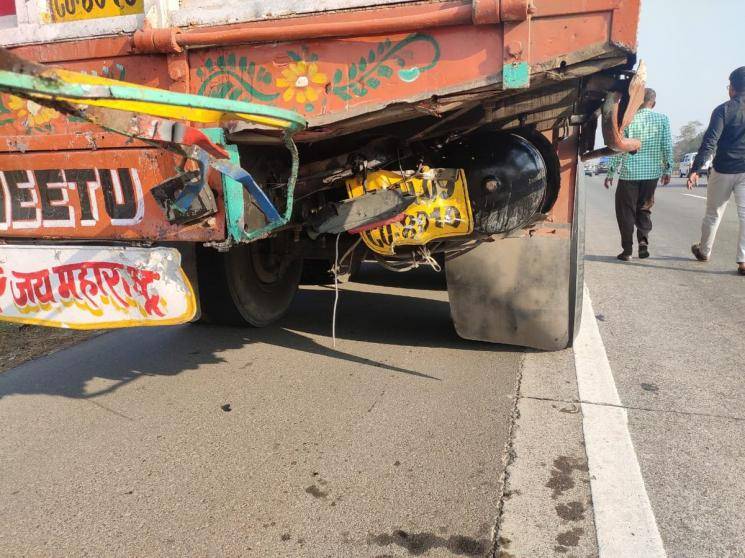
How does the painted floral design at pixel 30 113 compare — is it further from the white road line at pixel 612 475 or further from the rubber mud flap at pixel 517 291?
the white road line at pixel 612 475

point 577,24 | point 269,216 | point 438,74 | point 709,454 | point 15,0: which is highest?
point 15,0

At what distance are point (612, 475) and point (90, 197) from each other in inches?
98.8

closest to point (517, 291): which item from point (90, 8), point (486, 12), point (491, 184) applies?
point (491, 184)

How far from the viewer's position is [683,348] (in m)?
3.89

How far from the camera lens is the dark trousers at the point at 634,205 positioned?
7.02 m

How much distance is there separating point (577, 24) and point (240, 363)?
8.86 feet

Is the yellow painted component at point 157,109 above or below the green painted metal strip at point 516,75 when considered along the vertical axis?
below

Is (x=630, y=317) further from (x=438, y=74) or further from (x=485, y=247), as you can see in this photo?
(x=438, y=74)

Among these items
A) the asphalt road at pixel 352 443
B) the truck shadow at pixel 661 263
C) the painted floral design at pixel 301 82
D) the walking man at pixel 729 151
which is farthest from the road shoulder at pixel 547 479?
the walking man at pixel 729 151

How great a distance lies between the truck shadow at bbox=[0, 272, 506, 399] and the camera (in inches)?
135

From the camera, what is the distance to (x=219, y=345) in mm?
3982

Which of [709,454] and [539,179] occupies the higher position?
[539,179]

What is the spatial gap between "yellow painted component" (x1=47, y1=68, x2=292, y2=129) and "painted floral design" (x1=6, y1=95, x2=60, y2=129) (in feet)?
3.18

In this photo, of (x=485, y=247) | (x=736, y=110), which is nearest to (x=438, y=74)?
(x=485, y=247)
